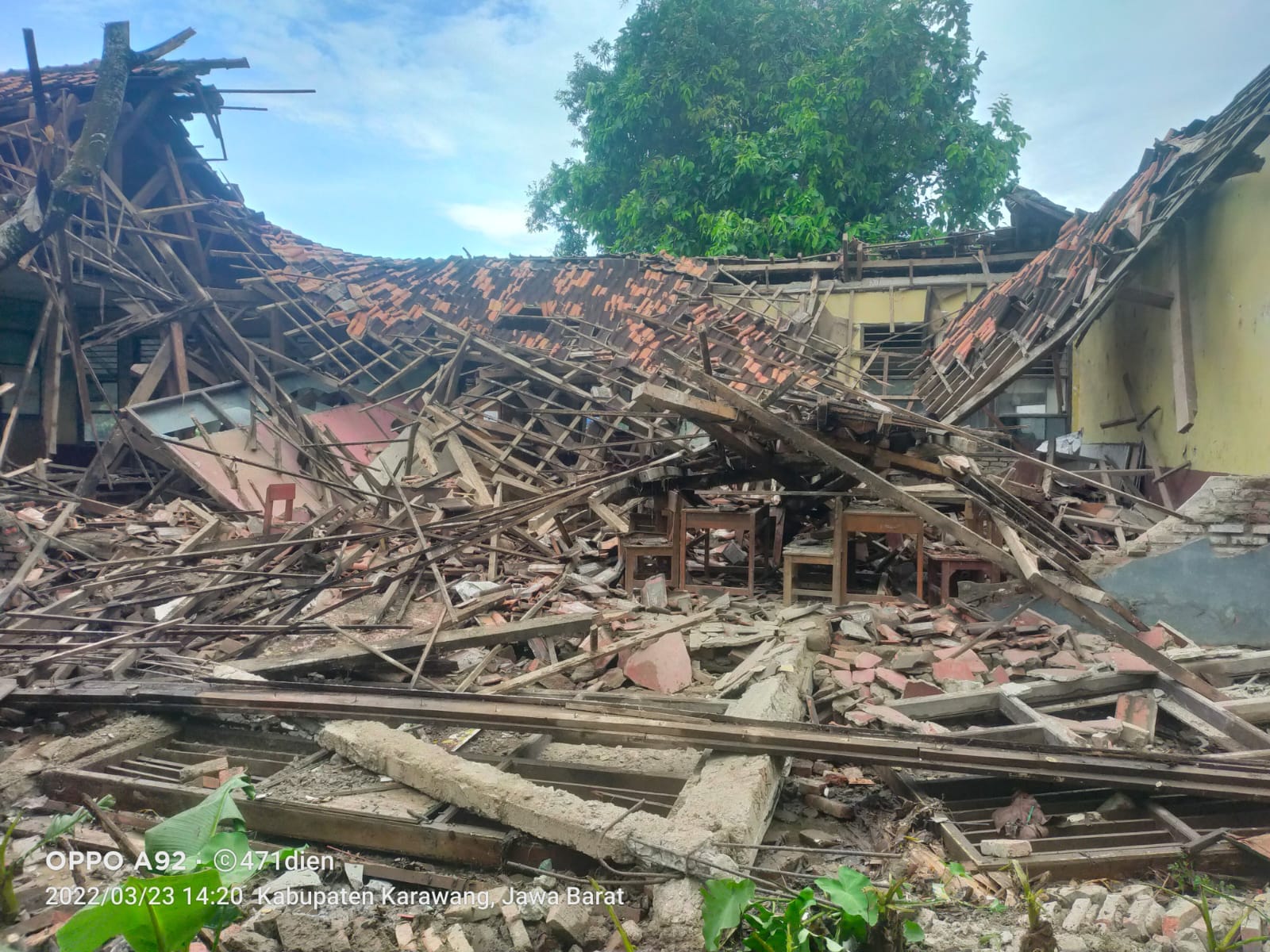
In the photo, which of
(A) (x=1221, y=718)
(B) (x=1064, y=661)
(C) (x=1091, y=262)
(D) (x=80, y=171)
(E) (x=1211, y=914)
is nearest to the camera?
(E) (x=1211, y=914)

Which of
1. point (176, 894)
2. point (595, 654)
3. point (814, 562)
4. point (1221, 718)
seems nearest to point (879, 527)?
point (814, 562)

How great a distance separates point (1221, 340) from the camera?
7535 mm

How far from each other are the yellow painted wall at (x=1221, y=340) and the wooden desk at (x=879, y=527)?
9.94 ft

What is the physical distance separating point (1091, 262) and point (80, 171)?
32.7ft

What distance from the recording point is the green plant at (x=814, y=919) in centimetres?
243

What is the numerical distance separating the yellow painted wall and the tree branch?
1025 cm

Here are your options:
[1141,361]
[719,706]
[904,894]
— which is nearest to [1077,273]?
[1141,361]

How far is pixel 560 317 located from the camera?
1417 centimetres

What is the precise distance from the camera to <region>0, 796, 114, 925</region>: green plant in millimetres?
2846

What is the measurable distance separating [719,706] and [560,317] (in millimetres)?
10519

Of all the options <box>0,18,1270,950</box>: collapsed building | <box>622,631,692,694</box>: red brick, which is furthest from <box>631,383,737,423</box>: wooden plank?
<box>622,631,692,694</box>: red brick

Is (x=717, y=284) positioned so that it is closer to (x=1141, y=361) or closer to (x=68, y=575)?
(x=1141, y=361)

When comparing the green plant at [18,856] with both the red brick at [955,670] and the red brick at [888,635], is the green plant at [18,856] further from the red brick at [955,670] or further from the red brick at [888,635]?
the red brick at [888,635]

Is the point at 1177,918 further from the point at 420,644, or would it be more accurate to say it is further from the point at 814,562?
the point at 814,562
